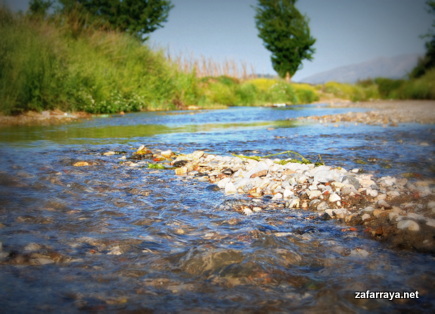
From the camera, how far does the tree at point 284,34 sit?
46.4m

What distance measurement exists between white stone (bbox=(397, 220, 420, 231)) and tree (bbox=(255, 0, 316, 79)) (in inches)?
1770

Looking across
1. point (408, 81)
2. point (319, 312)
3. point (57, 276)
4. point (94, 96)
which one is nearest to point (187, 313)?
point (319, 312)

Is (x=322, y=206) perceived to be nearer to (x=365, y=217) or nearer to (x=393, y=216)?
(x=365, y=217)

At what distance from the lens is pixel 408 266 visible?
77.4 inches

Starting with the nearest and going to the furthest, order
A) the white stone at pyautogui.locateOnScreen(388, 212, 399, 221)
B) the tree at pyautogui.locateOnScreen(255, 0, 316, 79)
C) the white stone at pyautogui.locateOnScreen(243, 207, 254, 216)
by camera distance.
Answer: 1. the white stone at pyautogui.locateOnScreen(388, 212, 399, 221)
2. the white stone at pyautogui.locateOnScreen(243, 207, 254, 216)
3. the tree at pyautogui.locateOnScreen(255, 0, 316, 79)

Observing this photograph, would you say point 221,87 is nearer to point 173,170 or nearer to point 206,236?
point 173,170

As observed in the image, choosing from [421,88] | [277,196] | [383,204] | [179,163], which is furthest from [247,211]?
[421,88]

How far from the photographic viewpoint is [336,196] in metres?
3.17

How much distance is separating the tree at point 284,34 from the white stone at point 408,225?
45.0m

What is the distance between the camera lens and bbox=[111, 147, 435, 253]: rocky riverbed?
2419 mm

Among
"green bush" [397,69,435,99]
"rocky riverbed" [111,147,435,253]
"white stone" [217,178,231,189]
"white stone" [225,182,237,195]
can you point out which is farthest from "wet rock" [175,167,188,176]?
"green bush" [397,69,435,99]

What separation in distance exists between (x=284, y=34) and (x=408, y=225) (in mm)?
47334

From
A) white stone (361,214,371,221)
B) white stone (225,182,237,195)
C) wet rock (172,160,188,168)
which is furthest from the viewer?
wet rock (172,160,188,168)

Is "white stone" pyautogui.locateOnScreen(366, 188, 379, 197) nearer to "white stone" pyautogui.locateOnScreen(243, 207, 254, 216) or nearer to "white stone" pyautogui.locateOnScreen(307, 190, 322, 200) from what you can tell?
"white stone" pyautogui.locateOnScreen(307, 190, 322, 200)
